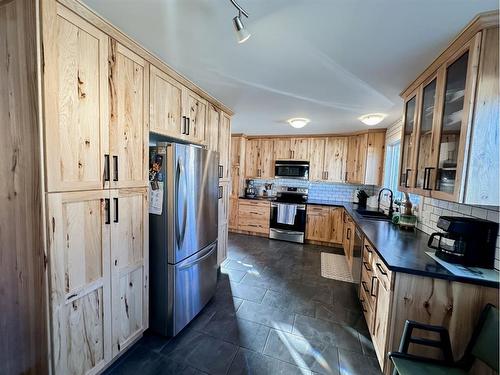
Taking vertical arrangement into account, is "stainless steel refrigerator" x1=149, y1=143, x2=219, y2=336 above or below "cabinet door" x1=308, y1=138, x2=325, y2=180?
below

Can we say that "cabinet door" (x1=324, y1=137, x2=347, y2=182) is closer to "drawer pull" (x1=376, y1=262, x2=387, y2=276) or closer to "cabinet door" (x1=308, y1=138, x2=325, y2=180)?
"cabinet door" (x1=308, y1=138, x2=325, y2=180)

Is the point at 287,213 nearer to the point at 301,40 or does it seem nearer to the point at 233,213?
the point at 233,213

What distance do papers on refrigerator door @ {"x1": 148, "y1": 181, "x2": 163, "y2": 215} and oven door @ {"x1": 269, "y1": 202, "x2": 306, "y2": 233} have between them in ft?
10.5

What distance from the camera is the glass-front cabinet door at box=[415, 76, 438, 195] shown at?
170 cm

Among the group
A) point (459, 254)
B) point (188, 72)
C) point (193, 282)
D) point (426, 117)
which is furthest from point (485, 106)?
point (193, 282)

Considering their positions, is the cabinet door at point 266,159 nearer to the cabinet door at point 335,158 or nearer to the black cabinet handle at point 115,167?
the cabinet door at point 335,158

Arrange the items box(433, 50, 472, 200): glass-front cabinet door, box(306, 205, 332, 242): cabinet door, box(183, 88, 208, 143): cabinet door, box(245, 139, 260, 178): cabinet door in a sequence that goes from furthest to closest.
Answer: box(245, 139, 260, 178): cabinet door < box(306, 205, 332, 242): cabinet door < box(183, 88, 208, 143): cabinet door < box(433, 50, 472, 200): glass-front cabinet door

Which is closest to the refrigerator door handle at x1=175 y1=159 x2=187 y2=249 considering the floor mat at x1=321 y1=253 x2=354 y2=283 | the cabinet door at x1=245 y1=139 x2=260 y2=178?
the floor mat at x1=321 y1=253 x2=354 y2=283

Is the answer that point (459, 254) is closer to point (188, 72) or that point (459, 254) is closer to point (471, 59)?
point (471, 59)

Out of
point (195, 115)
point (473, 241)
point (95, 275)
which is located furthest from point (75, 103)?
point (473, 241)

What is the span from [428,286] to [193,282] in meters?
1.84

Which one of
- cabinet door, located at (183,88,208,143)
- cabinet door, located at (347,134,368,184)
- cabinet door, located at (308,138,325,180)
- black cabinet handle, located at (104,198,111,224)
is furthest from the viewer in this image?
cabinet door, located at (308,138,325,180)

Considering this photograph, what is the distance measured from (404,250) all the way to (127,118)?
2.37 metres

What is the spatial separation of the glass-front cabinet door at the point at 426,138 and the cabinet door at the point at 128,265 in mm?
2273
